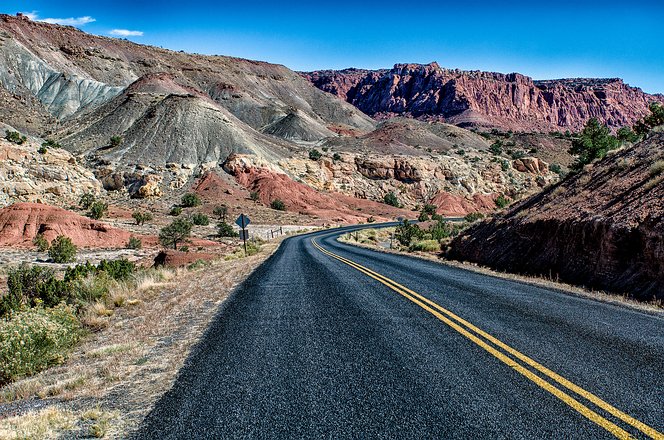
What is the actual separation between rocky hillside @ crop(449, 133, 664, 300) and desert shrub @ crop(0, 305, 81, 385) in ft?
38.9

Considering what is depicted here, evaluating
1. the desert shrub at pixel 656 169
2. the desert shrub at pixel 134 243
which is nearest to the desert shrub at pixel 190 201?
the desert shrub at pixel 134 243

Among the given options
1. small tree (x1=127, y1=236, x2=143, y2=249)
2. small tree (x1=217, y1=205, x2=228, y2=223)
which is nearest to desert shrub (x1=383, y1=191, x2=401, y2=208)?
small tree (x1=217, y1=205, x2=228, y2=223)

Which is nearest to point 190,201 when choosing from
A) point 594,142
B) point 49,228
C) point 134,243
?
point 134,243

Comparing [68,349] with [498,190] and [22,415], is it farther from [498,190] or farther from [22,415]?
[498,190]

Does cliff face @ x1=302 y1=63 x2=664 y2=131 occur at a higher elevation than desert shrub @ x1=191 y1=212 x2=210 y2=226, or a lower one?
higher

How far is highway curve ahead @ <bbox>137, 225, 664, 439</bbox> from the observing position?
3.49 metres

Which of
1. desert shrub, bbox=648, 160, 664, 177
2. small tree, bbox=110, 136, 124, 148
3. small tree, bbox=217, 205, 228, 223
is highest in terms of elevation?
small tree, bbox=110, 136, 124, 148

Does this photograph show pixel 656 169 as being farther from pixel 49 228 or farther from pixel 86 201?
pixel 86 201

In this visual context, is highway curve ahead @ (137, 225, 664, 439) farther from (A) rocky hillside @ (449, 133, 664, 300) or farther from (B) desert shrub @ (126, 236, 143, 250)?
(B) desert shrub @ (126, 236, 143, 250)

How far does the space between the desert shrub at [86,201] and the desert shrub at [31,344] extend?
5024 cm

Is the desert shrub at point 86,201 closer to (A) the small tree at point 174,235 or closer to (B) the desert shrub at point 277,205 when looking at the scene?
(A) the small tree at point 174,235

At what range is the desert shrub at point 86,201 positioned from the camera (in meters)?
51.8

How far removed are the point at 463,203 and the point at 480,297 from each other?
77093 mm

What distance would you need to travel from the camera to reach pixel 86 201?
52562 millimetres
